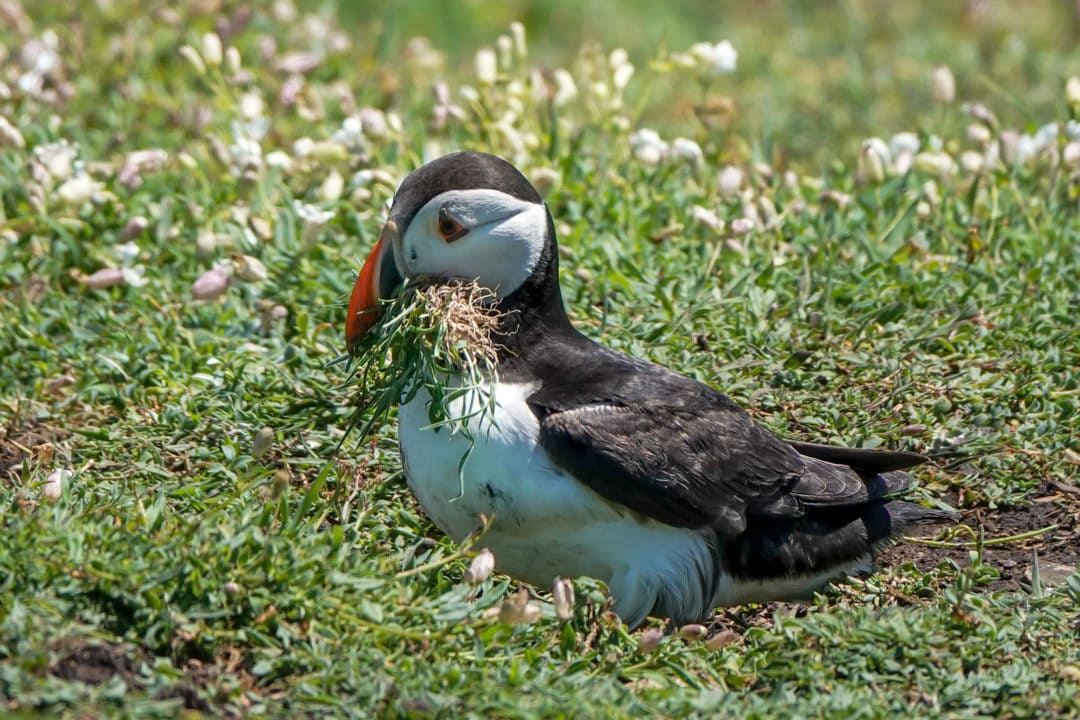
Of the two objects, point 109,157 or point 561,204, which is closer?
point 561,204

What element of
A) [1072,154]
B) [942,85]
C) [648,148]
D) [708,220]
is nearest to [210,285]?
[708,220]

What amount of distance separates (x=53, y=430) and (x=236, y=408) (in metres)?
0.63

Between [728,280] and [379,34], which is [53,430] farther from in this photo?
[379,34]

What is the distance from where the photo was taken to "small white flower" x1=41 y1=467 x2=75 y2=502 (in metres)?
3.97

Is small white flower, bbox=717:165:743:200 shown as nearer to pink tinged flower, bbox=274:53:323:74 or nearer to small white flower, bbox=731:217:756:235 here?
small white flower, bbox=731:217:756:235

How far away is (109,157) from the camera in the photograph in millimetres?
6805

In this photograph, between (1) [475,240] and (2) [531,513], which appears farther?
(1) [475,240]

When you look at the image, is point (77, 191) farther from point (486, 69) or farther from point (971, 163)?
point (971, 163)

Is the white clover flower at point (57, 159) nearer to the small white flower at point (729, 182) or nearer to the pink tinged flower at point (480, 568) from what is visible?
the small white flower at point (729, 182)

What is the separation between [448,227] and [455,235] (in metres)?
0.03

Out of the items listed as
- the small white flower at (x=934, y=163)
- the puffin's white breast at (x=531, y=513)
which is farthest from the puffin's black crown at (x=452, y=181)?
the small white flower at (x=934, y=163)

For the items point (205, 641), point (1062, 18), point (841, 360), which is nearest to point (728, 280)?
point (841, 360)

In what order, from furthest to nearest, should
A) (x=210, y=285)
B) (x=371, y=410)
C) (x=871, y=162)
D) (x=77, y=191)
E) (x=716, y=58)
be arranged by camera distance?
(x=716, y=58)
(x=871, y=162)
(x=77, y=191)
(x=210, y=285)
(x=371, y=410)

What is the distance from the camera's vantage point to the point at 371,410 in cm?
467
